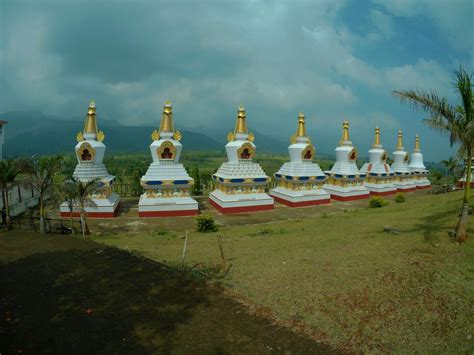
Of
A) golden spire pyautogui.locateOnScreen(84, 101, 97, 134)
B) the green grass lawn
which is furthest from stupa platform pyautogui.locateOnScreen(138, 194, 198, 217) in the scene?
the green grass lawn

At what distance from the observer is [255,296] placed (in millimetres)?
8031

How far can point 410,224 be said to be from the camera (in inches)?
558

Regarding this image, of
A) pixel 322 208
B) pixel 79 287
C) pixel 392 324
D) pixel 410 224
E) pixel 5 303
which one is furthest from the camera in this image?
pixel 322 208

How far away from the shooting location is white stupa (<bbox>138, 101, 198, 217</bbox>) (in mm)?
23484

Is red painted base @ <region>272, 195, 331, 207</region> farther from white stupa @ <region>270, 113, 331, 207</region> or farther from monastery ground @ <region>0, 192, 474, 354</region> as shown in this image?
monastery ground @ <region>0, 192, 474, 354</region>

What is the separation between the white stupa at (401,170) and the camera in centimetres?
4171

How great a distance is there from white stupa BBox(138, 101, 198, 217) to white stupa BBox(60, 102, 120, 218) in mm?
2576

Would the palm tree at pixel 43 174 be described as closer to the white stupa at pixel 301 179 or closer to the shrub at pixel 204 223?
the shrub at pixel 204 223

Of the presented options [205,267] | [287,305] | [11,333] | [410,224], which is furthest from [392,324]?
[410,224]

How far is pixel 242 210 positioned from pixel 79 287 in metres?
17.4

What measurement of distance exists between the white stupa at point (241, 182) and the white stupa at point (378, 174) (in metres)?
18.4

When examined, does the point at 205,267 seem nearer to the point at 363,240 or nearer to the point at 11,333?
the point at 11,333

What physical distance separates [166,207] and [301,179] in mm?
13364

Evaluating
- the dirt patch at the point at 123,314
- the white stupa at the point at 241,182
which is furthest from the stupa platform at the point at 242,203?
the dirt patch at the point at 123,314
